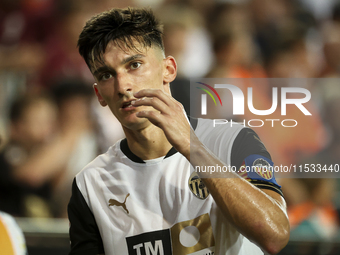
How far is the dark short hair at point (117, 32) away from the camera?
1262mm

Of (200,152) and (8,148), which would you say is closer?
(200,152)

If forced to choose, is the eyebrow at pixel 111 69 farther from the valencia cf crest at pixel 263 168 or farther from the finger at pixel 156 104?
the valencia cf crest at pixel 263 168

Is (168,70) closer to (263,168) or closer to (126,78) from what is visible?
(126,78)

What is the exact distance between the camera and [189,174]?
1.26 metres

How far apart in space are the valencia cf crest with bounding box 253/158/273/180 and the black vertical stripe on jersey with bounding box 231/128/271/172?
0.10 feet

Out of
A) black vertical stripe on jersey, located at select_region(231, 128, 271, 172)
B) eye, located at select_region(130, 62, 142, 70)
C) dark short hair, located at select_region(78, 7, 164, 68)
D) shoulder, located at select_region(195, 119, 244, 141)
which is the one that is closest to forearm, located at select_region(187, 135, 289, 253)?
black vertical stripe on jersey, located at select_region(231, 128, 271, 172)

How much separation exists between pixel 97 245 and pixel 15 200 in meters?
1.00

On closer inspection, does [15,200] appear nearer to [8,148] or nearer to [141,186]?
[8,148]

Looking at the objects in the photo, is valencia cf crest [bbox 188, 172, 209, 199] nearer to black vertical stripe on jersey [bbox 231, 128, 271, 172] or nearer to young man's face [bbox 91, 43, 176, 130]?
black vertical stripe on jersey [bbox 231, 128, 271, 172]

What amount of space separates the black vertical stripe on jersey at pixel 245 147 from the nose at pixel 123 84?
0.44m

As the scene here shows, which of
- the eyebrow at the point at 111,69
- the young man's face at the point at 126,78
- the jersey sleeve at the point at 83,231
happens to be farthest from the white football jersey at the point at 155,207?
the eyebrow at the point at 111,69

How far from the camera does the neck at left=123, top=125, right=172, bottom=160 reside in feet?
4.19

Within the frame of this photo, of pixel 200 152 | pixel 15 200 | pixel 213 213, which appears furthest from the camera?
pixel 15 200

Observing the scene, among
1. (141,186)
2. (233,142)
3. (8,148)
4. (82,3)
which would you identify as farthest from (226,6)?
(8,148)
